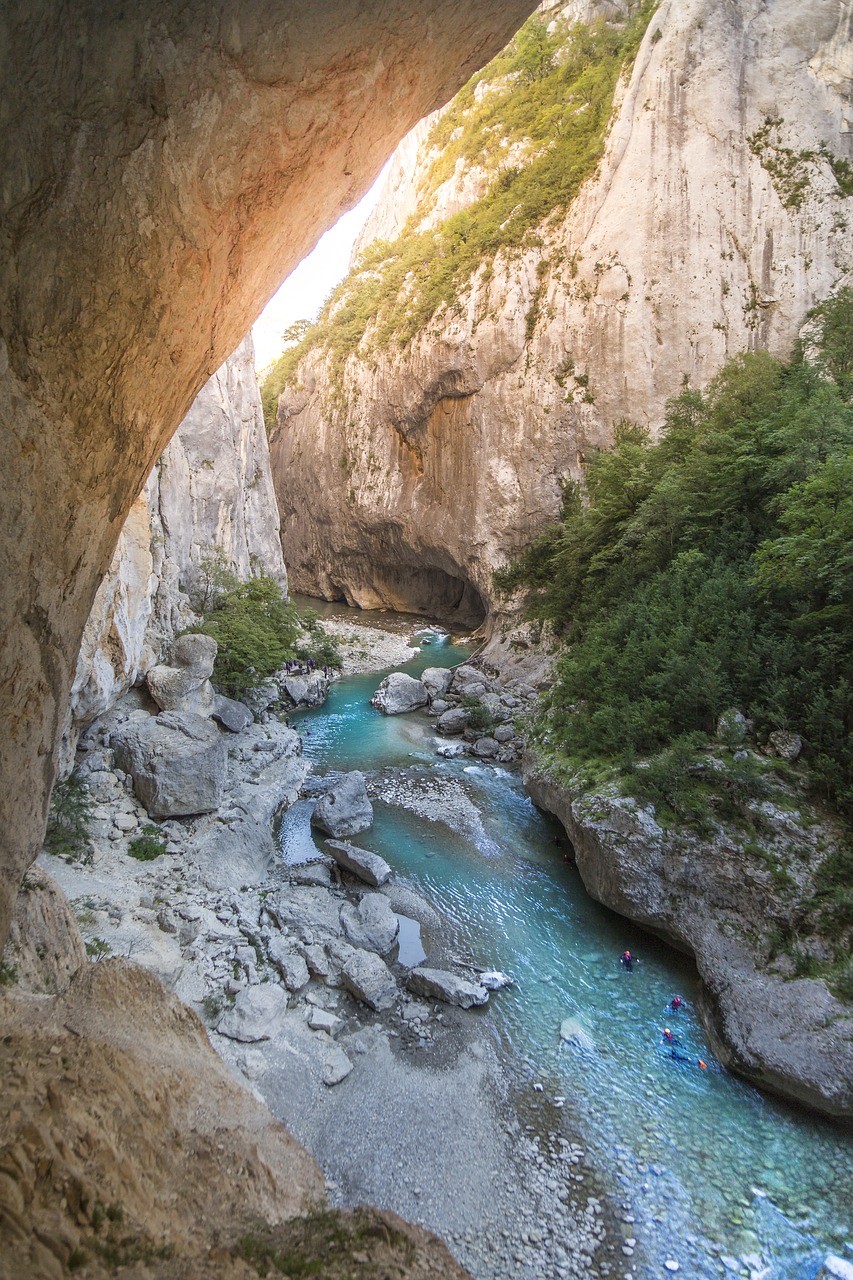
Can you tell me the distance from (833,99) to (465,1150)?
28481 millimetres

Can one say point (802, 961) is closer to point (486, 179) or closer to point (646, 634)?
point (646, 634)

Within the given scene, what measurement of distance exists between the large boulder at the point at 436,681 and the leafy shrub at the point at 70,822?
11.2m

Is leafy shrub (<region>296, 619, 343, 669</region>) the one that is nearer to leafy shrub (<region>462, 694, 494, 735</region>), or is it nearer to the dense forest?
leafy shrub (<region>462, 694, 494, 735</region>)

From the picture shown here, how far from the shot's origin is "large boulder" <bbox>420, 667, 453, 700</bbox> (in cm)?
2014

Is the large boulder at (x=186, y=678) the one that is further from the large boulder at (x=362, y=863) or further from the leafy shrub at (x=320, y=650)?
the leafy shrub at (x=320, y=650)

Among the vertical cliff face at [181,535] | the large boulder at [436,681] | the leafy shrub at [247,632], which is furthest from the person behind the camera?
the large boulder at [436,681]

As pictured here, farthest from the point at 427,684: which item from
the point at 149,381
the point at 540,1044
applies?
the point at 149,381

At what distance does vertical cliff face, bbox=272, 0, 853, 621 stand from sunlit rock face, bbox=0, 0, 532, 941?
17.9 metres

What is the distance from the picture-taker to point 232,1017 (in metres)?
7.04

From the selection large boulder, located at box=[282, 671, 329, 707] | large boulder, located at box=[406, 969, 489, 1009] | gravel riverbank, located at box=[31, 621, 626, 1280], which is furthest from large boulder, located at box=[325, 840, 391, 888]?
large boulder, located at box=[282, 671, 329, 707]

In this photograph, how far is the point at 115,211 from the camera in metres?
3.80

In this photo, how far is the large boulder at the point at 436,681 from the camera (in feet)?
66.1

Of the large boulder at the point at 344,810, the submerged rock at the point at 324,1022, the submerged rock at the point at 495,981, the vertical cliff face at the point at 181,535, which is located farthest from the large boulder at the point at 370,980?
the vertical cliff face at the point at 181,535

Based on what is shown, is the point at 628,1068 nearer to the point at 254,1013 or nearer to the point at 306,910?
the point at 254,1013
